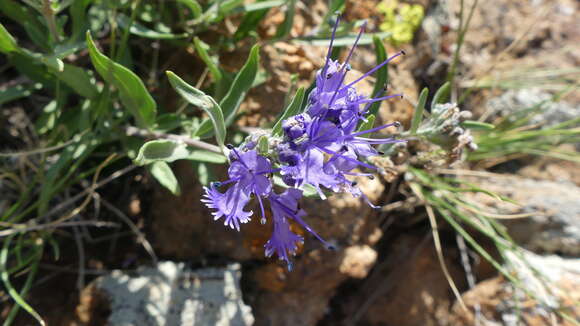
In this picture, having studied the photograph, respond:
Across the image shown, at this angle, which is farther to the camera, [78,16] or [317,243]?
[317,243]

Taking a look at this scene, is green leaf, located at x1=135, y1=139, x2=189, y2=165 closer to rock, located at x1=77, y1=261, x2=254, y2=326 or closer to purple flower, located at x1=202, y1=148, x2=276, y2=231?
purple flower, located at x1=202, y1=148, x2=276, y2=231

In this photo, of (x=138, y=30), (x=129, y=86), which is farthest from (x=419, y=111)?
(x=138, y=30)

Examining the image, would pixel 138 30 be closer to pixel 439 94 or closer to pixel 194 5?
pixel 194 5

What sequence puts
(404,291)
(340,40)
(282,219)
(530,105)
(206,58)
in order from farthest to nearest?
(530,105) → (404,291) → (340,40) → (206,58) → (282,219)

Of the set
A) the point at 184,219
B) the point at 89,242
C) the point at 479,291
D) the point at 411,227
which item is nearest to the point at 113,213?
the point at 89,242

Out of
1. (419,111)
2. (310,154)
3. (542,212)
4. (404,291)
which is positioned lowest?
(404,291)

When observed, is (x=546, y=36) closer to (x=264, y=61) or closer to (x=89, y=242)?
(x=264, y=61)

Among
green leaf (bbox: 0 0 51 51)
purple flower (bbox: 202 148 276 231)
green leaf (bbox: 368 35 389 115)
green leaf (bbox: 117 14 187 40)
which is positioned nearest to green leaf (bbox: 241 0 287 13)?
green leaf (bbox: 117 14 187 40)

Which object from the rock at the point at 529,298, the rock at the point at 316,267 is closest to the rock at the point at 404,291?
the rock at the point at 529,298
